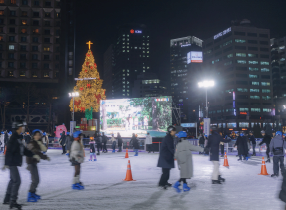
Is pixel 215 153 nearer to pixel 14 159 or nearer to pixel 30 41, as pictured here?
pixel 14 159

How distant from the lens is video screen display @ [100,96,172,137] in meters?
33.6

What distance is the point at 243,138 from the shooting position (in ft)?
61.1

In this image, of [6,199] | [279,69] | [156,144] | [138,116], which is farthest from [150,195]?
[279,69]

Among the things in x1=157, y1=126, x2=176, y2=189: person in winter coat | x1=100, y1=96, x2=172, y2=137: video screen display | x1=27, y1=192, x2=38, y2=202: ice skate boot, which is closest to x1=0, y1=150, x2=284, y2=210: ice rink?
x1=27, y1=192, x2=38, y2=202: ice skate boot

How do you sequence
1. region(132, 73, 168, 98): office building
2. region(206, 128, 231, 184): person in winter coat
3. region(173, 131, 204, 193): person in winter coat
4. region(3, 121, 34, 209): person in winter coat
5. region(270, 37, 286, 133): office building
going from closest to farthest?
region(3, 121, 34, 209): person in winter coat < region(173, 131, 204, 193): person in winter coat < region(206, 128, 231, 184): person in winter coat < region(270, 37, 286, 133): office building < region(132, 73, 168, 98): office building

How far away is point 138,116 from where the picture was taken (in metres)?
34.8

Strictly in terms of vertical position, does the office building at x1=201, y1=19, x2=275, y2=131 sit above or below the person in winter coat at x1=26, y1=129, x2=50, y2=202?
above

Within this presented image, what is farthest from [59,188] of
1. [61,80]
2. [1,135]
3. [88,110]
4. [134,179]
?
[61,80]

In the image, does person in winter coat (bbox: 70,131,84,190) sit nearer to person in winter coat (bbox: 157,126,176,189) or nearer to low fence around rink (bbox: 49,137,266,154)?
person in winter coat (bbox: 157,126,176,189)

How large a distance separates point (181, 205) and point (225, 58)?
11691 cm

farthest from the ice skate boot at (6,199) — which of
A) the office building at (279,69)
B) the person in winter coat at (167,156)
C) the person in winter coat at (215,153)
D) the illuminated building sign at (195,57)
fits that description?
the illuminated building sign at (195,57)

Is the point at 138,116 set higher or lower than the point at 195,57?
lower

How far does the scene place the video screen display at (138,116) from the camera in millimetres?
33625

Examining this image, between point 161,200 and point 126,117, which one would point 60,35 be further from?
point 161,200
